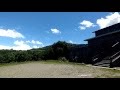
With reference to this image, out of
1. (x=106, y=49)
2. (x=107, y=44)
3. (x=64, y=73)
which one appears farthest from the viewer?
(x=107, y=44)

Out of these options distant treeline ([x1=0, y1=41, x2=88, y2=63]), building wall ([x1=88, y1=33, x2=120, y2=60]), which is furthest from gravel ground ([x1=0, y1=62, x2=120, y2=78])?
distant treeline ([x1=0, y1=41, x2=88, y2=63])

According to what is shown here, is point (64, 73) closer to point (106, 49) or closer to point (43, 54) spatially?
point (106, 49)

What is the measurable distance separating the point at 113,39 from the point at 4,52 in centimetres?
3080

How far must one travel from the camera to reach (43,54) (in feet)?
189

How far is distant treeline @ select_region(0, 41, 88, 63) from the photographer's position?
5275 centimetres

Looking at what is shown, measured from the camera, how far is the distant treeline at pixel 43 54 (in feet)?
173

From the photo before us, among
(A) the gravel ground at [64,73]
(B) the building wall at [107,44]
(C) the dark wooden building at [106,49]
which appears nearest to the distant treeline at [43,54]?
(B) the building wall at [107,44]

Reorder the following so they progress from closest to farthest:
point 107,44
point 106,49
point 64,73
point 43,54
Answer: point 64,73 < point 106,49 < point 107,44 < point 43,54

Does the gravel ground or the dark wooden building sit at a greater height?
the dark wooden building

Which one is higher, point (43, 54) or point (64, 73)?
point (43, 54)

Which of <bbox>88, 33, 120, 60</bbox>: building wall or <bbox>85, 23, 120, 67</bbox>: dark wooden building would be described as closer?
<bbox>85, 23, 120, 67</bbox>: dark wooden building

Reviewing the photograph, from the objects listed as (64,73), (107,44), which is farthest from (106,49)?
(64,73)

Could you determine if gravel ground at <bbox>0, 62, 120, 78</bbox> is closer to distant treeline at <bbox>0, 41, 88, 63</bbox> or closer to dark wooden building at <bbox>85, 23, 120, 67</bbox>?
dark wooden building at <bbox>85, 23, 120, 67</bbox>

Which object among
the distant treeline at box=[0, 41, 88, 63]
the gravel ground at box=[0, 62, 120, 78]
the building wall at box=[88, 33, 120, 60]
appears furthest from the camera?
the distant treeline at box=[0, 41, 88, 63]
